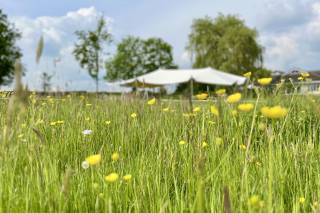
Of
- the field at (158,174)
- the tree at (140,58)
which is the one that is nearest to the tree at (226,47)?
the tree at (140,58)

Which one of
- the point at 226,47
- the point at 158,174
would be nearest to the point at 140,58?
the point at 226,47

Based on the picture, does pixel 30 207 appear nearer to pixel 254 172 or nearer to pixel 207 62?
pixel 254 172

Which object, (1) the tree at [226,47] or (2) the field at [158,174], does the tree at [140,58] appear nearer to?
(1) the tree at [226,47]

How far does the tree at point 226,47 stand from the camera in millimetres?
42844

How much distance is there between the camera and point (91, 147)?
304 centimetres

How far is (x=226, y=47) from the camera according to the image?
144 feet

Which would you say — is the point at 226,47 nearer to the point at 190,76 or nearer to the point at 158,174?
the point at 190,76

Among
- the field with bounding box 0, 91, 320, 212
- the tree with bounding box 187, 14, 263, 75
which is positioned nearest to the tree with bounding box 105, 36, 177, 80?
the tree with bounding box 187, 14, 263, 75

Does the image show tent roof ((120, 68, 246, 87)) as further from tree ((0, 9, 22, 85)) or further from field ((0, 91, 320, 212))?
field ((0, 91, 320, 212))

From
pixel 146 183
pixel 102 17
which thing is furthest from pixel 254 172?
pixel 102 17

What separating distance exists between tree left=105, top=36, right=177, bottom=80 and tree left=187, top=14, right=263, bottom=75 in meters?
9.35

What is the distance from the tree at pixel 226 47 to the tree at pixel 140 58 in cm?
935

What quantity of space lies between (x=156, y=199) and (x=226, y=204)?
2.65 ft

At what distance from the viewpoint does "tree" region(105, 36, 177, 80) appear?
2157 inches
